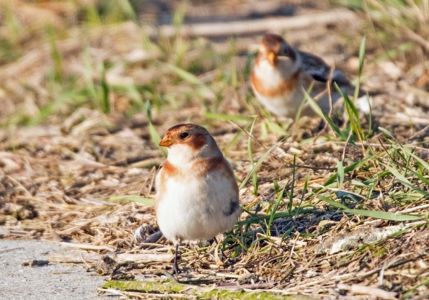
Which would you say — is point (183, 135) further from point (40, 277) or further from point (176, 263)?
point (40, 277)

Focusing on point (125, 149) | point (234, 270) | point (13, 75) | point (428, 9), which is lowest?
point (234, 270)

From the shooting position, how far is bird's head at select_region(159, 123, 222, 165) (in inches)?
200

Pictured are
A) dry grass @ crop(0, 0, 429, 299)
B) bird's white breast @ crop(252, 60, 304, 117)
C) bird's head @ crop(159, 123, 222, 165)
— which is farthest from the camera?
bird's white breast @ crop(252, 60, 304, 117)

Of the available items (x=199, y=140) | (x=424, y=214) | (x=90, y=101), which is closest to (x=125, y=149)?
(x=90, y=101)

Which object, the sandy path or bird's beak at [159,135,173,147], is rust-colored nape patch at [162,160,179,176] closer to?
bird's beak at [159,135,173,147]

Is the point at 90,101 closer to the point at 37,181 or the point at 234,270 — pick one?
the point at 37,181

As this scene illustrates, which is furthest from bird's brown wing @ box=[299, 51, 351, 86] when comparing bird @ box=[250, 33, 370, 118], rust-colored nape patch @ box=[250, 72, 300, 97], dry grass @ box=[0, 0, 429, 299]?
dry grass @ box=[0, 0, 429, 299]

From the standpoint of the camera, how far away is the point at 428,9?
8055 millimetres

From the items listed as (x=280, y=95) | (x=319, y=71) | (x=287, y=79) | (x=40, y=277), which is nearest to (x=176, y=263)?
(x=40, y=277)

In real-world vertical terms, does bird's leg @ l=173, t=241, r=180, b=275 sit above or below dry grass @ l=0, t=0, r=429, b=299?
below

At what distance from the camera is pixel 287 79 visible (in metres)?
7.25

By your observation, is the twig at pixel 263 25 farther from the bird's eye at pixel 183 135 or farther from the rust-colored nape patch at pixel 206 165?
the rust-colored nape patch at pixel 206 165

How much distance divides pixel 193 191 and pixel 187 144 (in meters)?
0.33

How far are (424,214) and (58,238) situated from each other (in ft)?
7.35
